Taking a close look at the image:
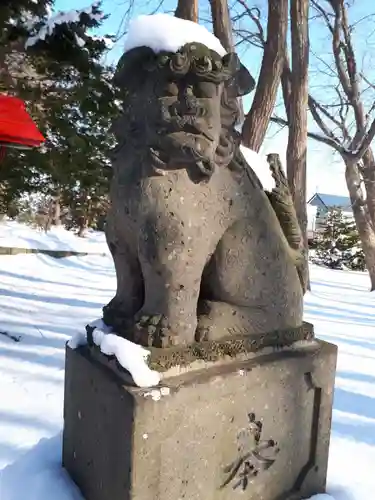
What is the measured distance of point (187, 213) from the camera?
1.20 m

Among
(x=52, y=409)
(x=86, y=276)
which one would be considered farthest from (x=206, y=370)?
(x=86, y=276)

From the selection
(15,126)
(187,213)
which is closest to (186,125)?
(187,213)

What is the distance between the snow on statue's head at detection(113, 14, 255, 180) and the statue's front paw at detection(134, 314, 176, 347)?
401 mm

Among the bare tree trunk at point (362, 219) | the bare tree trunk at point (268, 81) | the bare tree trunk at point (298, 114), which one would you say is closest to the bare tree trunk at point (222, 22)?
the bare tree trunk at point (268, 81)

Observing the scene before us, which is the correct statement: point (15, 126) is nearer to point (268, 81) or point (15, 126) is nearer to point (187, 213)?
point (187, 213)

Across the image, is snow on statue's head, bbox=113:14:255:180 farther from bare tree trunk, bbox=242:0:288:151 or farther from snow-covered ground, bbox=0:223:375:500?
bare tree trunk, bbox=242:0:288:151

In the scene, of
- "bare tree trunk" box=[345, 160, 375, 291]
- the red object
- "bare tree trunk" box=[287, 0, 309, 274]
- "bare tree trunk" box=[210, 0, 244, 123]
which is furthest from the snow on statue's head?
"bare tree trunk" box=[345, 160, 375, 291]

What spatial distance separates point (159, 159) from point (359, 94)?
7.42 m

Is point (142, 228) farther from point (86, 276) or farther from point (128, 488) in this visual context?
point (86, 276)

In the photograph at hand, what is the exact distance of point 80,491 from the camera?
1412 millimetres

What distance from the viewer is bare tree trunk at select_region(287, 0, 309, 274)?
524 centimetres

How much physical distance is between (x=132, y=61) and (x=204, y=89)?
0.21 metres

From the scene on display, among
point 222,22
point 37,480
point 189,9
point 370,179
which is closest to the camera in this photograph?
point 37,480

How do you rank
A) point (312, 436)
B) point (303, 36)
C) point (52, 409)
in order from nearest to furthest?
point (312, 436), point (52, 409), point (303, 36)
